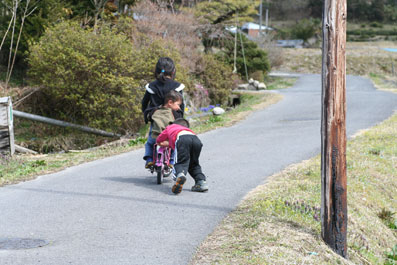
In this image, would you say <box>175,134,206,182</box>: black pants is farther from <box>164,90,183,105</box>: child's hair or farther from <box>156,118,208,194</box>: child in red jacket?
<box>164,90,183,105</box>: child's hair

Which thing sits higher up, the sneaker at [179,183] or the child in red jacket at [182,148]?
the child in red jacket at [182,148]

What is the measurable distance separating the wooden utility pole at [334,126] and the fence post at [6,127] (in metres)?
8.09

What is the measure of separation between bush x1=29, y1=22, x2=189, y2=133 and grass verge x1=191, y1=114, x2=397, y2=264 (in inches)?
Answer: 309

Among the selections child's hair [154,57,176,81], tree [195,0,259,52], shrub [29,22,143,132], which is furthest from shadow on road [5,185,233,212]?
tree [195,0,259,52]

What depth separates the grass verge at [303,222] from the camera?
5.00m

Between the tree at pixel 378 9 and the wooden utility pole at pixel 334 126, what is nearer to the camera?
the wooden utility pole at pixel 334 126

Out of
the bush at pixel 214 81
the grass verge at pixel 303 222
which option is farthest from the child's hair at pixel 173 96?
the bush at pixel 214 81

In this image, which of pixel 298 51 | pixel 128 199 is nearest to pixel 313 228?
pixel 128 199

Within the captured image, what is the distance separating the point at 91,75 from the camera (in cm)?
1628

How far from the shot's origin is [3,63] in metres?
22.5

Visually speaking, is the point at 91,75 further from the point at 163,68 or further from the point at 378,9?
the point at 378,9

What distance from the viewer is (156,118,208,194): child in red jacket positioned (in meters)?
6.98

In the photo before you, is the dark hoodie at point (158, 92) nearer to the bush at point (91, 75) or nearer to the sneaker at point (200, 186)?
the sneaker at point (200, 186)

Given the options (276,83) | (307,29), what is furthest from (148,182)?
(307,29)
